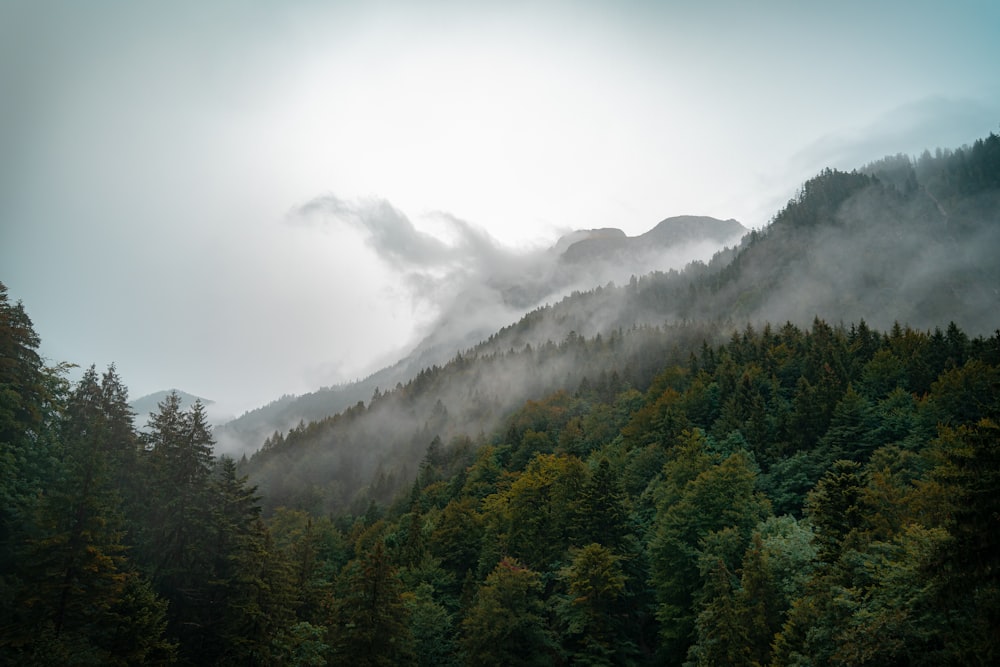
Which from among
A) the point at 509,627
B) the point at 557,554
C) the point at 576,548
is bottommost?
the point at 509,627

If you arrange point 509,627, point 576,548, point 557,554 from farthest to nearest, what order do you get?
point 557,554, point 576,548, point 509,627

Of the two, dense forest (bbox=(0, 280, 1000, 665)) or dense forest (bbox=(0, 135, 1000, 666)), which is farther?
dense forest (bbox=(0, 135, 1000, 666))

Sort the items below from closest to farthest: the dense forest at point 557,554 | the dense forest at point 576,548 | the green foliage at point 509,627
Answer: the dense forest at point 557,554 < the dense forest at point 576,548 < the green foliage at point 509,627

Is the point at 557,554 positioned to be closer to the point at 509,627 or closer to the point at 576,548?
the point at 576,548

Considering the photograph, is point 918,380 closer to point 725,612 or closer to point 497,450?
point 725,612

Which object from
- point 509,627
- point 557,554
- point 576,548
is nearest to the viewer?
point 509,627

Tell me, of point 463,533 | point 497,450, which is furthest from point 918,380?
point 497,450

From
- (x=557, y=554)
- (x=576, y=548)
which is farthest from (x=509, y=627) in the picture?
(x=557, y=554)

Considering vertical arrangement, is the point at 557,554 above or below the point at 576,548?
below

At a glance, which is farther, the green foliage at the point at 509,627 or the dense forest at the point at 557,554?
the green foliage at the point at 509,627

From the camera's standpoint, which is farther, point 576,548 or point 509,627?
point 576,548

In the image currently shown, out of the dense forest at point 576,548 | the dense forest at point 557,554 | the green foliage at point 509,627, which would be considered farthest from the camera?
the green foliage at point 509,627

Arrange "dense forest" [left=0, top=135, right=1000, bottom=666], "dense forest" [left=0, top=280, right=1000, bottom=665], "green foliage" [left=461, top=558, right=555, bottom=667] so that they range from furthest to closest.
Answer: "green foliage" [left=461, top=558, right=555, bottom=667], "dense forest" [left=0, top=135, right=1000, bottom=666], "dense forest" [left=0, top=280, right=1000, bottom=665]

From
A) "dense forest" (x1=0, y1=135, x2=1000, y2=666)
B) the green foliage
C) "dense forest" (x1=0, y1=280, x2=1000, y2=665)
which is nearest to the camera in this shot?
"dense forest" (x1=0, y1=280, x2=1000, y2=665)
